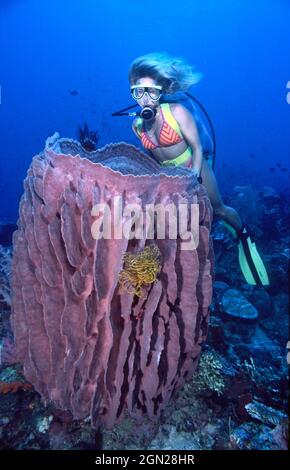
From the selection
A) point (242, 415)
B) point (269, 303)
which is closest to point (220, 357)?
point (242, 415)

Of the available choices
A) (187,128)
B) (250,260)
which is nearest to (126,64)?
(250,260)

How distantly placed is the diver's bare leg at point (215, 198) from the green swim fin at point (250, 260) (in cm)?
17

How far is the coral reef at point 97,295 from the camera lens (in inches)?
95.7

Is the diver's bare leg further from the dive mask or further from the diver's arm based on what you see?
the dive mask

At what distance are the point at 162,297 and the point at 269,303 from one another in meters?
4.81

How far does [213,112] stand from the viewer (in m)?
81.9

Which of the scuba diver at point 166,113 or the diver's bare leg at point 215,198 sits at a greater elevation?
the scuba diver at point 166,113

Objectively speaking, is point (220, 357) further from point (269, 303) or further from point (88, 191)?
point (269, 303)

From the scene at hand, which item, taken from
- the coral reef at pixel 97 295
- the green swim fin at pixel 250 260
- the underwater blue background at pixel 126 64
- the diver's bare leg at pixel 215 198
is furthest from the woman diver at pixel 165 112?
the underwater blue background at pixel 126 64
